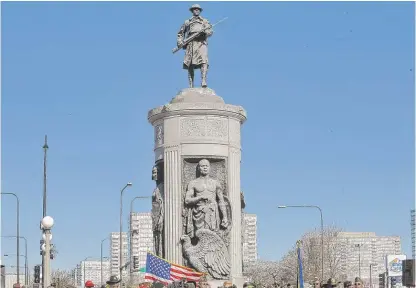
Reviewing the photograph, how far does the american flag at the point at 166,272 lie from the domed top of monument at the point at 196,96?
5.11 m

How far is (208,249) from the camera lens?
35.3 m

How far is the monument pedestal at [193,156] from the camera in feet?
117

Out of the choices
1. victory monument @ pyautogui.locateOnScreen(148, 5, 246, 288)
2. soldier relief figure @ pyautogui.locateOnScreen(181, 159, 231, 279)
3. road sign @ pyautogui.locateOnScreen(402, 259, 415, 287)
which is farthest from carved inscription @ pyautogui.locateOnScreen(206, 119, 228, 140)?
road sign @ pyautogui.locateOnScreen(402, 259, 415, 287)

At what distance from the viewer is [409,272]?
19.6 m

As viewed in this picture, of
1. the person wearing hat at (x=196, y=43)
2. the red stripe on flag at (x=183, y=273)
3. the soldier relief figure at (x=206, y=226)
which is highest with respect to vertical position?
the person wearing hat at (x=196, y=43)

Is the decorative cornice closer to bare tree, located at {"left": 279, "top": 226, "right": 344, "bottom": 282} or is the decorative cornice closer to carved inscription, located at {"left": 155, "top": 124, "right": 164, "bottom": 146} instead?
carved inscription, located at {"left": 155, "top": 124, "right": 164, "bottom": 146}

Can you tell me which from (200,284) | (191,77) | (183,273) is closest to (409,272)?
(200,284)

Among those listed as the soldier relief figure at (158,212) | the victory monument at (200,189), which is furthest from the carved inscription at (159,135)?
the soldier relief figure at (158,212)

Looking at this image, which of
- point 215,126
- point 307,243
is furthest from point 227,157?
point 307,243

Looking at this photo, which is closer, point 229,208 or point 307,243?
point 229,208

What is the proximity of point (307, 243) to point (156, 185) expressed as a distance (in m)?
76.5

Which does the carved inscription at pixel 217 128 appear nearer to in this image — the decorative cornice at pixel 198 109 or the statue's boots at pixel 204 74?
the decorative cornice at pixel 198 109

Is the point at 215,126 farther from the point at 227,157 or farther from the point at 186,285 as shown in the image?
the point at 186,285

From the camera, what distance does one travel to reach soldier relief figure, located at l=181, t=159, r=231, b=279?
35281 mm
